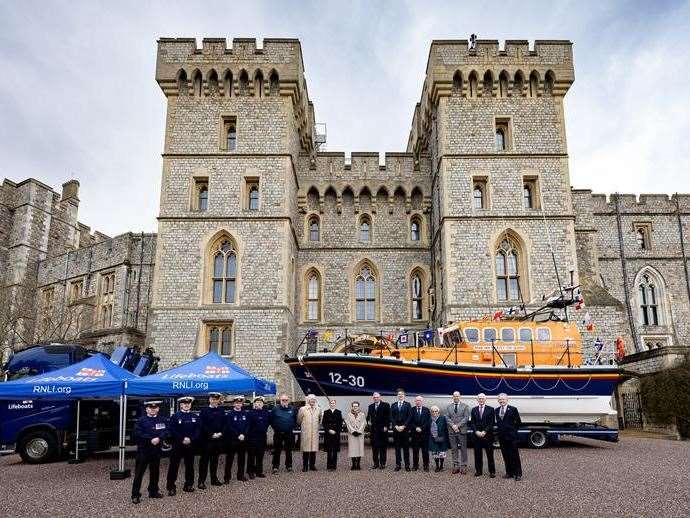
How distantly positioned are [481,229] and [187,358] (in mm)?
11800

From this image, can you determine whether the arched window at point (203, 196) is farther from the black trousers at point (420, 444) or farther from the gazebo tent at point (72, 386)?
the black trousers at point (420, 444)

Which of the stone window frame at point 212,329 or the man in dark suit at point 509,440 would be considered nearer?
the man in dark suit at point 509,440

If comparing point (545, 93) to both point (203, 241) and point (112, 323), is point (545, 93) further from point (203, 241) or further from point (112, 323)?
point (112, 323)

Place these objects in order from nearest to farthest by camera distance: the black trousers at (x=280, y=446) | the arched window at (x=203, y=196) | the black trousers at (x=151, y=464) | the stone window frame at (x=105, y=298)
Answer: the black trousers at (x=151, y=464)
the black trousers at (x=280, y=446)
the arched window at (x=203, y=196)
the stone window frame at (x=105, y=298)

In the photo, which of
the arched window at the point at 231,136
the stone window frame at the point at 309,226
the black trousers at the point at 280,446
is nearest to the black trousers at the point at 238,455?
the black trousers at the point at 280,446

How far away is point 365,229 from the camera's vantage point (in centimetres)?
2514

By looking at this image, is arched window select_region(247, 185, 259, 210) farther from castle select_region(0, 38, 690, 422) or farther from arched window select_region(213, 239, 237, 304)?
arched window select_region(213, 239, 237, 304)

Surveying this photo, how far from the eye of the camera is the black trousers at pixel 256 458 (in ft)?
33.5

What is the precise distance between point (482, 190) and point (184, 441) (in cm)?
1656

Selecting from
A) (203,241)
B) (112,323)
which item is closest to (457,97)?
(203,241)

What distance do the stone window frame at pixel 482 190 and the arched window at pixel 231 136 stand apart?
31.2 feet

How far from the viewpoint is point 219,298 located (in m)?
21.2

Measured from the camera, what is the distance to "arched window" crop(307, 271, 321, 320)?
24203 millimetres

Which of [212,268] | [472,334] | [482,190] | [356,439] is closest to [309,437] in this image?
[356,439]
